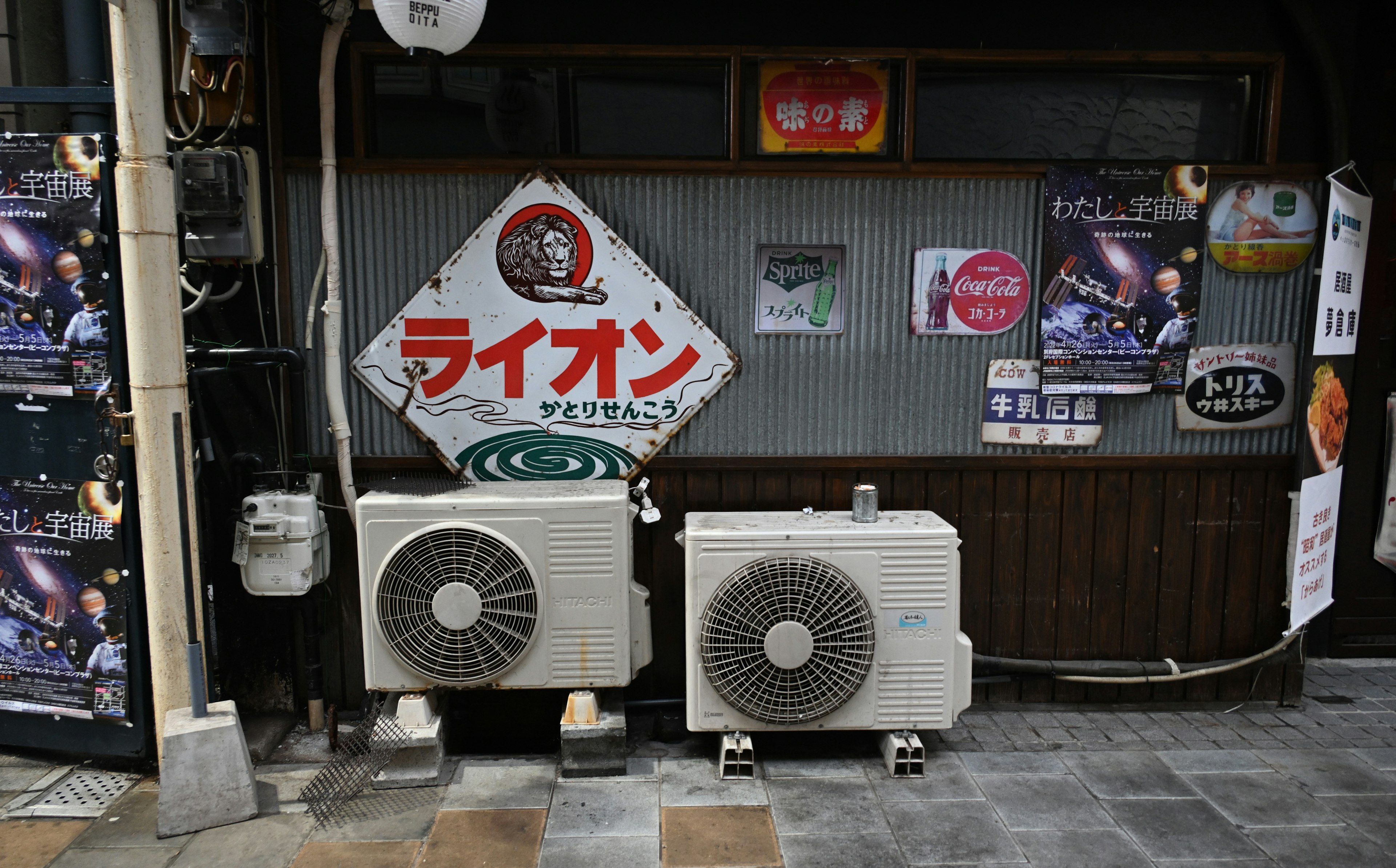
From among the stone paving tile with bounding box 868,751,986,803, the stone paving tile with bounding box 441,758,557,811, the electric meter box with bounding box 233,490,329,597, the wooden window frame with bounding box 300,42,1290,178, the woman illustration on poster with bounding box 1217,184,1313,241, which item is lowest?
the stone paving tile with bounding box 868,751,986,803

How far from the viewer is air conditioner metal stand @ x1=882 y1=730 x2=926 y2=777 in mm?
4559

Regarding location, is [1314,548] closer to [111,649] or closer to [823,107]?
[823,107]

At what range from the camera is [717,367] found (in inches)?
203

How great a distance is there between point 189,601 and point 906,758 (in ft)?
12.9

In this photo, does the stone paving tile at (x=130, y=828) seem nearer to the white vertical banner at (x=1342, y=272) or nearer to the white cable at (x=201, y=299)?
the white cable at (x=201, y=299)

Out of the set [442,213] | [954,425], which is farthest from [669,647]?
[442,213]

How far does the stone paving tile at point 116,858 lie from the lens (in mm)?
3816

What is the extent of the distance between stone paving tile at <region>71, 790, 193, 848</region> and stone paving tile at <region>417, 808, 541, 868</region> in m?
1.25

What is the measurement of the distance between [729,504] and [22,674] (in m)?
4.20

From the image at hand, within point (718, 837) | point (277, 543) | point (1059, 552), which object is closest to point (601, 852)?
point (718, 837)

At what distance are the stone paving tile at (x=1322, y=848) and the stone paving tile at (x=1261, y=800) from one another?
0.06 meters

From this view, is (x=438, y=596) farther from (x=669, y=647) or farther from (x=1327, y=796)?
(x=1327, y=796)

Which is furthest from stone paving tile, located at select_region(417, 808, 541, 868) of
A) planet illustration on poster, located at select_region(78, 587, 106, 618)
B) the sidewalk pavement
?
planet illustration on poster, located at select_region(78, 587, 106, 618)

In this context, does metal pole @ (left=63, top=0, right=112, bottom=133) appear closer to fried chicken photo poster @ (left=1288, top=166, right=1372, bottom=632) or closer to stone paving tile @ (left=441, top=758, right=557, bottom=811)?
stone paving tile @ (left=441, top=758, right=557, bottom=811)
